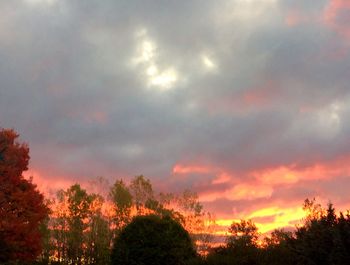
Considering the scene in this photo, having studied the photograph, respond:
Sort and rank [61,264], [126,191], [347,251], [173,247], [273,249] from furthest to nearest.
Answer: [126,191] < [61,264] < [173,247] < [273,249] < [347,251]

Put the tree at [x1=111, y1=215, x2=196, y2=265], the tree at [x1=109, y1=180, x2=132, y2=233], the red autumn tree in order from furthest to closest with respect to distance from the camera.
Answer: the tree at [x1=109, y1=180, x2=132, y2=233]
the red autumn tree
the tree at [x1=111, y1=215, x2=196, y2=265]

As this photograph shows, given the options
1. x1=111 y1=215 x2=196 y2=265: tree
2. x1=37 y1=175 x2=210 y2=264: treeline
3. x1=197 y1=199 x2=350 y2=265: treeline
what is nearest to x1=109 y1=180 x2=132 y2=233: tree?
x1=37 y1=175 x2=210 y2=264: treeline

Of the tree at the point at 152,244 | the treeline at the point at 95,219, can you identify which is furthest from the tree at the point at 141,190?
the tree at the point at 152,244

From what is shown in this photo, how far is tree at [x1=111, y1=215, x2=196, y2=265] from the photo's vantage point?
2202 cm

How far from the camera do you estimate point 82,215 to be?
63062 mm

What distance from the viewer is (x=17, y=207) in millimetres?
40719

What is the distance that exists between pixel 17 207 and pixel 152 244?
72.7 feet

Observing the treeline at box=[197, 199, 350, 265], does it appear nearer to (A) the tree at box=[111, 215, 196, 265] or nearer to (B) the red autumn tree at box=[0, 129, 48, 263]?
(A) the tree at box=[111, 215, 196, 265]

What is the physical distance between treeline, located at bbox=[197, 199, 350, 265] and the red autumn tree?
84.8 ft

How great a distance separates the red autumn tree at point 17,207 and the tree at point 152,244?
18.7 m

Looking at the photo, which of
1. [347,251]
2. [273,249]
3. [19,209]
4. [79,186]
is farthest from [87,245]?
[347,251]

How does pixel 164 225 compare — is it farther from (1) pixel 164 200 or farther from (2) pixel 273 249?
(1) pixel 164 200

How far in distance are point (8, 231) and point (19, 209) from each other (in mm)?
2411

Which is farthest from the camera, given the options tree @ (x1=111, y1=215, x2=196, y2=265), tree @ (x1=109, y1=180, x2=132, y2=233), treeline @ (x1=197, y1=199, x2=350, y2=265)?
tree @ (x1=109, y1=180, x2=132, y2=233)
